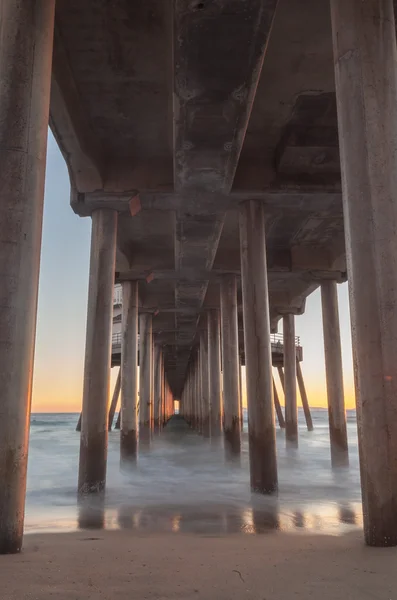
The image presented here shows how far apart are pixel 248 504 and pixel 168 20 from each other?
634 centimetres

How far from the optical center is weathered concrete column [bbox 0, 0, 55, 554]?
3.70m

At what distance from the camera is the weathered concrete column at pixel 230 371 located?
14.2 m

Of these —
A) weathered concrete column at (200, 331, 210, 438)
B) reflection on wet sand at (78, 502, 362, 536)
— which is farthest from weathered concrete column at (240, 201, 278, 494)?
weathered concrete column at (200, 331, 210, 438)

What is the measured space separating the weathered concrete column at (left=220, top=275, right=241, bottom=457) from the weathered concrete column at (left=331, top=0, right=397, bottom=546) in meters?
10.3

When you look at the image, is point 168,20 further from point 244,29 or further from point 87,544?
point 87,544

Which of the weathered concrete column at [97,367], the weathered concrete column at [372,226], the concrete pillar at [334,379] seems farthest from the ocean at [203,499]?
the weathered concrete column at [372,226]

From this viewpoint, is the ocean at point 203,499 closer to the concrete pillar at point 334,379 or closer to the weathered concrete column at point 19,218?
the concrete pillar at point 334,379

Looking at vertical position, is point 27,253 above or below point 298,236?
below

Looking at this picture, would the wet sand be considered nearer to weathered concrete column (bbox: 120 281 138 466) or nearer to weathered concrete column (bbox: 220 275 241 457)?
weathered concrete column (bbox: 120 281 138 466)

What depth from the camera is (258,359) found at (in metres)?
8.57

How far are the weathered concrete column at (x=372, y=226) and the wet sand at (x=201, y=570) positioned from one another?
54 cm

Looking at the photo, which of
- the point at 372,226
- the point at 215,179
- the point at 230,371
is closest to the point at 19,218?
the point at 372,226

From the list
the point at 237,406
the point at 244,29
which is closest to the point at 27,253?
the point at 244,29

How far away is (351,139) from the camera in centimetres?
425
